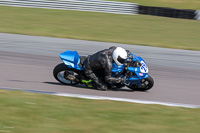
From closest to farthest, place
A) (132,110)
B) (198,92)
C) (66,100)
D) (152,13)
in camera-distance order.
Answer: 1. (132,110)
2. (66,100)
3. (198,92)
4. (152,13)

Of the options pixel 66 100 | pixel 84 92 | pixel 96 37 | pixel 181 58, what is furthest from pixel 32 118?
pixel 96 37

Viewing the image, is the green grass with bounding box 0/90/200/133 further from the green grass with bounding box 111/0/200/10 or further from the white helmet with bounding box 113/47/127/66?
the green grass with bounding box 111/0/200/10

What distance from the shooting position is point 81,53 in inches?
526

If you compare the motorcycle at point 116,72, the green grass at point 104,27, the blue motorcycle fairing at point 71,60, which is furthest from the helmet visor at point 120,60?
the green grass at point 104,27

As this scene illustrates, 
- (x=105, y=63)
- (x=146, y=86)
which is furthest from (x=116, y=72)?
(x=146, y=86)

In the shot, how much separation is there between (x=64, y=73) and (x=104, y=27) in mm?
10374

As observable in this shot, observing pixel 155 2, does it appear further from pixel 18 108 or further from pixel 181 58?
pixel 18 108

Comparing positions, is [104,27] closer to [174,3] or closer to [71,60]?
[71,60]

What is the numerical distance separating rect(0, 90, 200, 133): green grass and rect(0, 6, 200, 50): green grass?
8.82 metres

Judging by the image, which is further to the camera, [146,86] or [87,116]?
[146,86]

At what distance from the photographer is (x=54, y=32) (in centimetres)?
1673

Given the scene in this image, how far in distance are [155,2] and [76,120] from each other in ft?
77.0

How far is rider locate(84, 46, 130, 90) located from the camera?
805cm

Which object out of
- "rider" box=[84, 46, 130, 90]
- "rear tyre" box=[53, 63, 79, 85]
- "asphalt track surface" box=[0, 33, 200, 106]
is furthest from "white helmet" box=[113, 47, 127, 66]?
"rear tyre" box=[53, 63, 79, 85]
